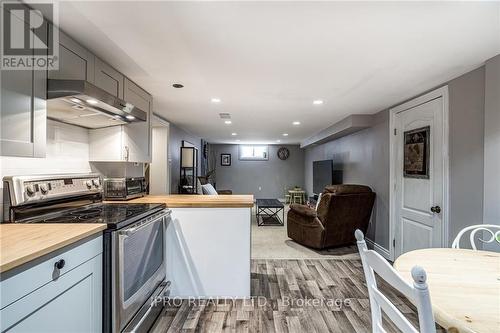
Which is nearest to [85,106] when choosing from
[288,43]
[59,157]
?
[59,157]

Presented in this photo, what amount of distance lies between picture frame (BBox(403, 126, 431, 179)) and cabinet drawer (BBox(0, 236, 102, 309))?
3.29m

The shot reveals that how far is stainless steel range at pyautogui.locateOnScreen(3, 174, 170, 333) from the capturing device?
1.55 meters

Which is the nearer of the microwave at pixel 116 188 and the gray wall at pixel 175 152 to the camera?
the microwave at pixel 116 188

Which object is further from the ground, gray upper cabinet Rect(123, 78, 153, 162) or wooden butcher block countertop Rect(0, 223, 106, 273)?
gray upper cabinet Rect(123, 78, 153, 162)

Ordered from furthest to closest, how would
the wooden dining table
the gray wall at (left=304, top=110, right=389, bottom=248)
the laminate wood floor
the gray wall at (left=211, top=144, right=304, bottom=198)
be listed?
the gray wall at (left=211, top=144, right=304, bottom=198)
the gray wall at (left=304, top=110, right=389, bottom=248)
the laminate wood floor
the wooden dining table

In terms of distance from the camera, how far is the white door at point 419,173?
2664 millimetres

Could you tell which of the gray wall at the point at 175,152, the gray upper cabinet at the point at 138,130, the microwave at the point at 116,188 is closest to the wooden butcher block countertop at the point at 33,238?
the microwave at the point at 116,188

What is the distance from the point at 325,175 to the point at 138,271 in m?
5.12

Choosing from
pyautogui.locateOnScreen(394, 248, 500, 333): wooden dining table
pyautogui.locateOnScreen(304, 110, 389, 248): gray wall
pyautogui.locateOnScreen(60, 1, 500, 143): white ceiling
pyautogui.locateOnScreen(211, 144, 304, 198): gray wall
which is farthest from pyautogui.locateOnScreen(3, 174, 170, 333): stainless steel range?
pyautogui.locateOnScreen(211, 144, 304, 198): gray wall

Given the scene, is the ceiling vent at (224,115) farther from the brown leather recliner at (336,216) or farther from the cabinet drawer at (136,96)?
the brown leather recliner at (336,216)

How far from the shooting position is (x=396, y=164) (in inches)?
136

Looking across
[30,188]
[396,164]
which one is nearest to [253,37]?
[30,188]

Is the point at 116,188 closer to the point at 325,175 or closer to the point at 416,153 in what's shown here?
the point at 416,153

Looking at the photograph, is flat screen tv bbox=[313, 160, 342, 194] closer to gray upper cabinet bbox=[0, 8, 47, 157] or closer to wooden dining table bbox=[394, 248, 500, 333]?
wooden dining table bbox=[394, 248, 500, 333]
